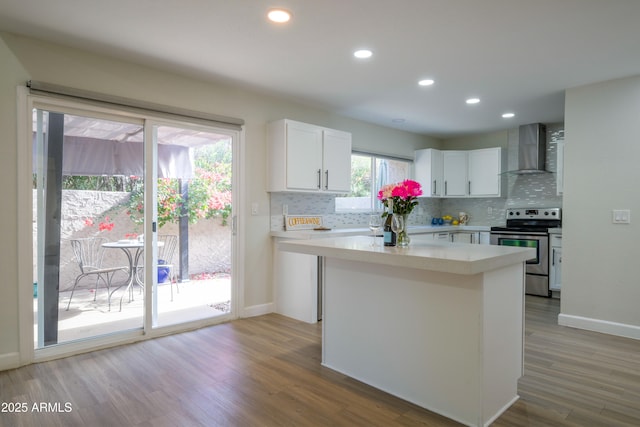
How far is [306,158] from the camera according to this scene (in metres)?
4.32

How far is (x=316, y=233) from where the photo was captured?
13.7 ft

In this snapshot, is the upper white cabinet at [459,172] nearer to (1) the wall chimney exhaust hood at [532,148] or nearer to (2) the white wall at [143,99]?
(1) the wall chimney exhaust hood at [532,148]

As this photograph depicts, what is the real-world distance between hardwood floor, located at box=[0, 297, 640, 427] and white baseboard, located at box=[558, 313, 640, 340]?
125mm

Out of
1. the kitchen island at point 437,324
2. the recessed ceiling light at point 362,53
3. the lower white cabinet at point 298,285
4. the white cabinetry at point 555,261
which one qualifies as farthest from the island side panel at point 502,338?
the white cabinetry at point 555,261

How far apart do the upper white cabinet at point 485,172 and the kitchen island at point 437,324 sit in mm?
3995

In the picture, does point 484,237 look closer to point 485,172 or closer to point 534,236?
point 534,236

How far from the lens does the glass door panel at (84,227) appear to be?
2996 millimetres

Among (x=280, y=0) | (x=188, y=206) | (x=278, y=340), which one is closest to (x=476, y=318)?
(x=278, y=340)

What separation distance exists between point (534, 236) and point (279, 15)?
4.58 m

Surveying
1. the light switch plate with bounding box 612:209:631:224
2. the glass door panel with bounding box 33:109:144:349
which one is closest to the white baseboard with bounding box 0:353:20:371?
the glass door panel with bounding box 33:109:144:349

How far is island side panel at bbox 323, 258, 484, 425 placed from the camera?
2.09 metres

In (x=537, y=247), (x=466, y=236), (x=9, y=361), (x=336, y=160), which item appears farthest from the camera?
(x=466, y=236)

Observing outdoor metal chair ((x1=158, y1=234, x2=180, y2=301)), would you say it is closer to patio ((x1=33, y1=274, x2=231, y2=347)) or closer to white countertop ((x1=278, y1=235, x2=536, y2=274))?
patio ((x1=33, y1=274, x2=231, y2=347))

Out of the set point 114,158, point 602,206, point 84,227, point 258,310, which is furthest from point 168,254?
point 602,206
